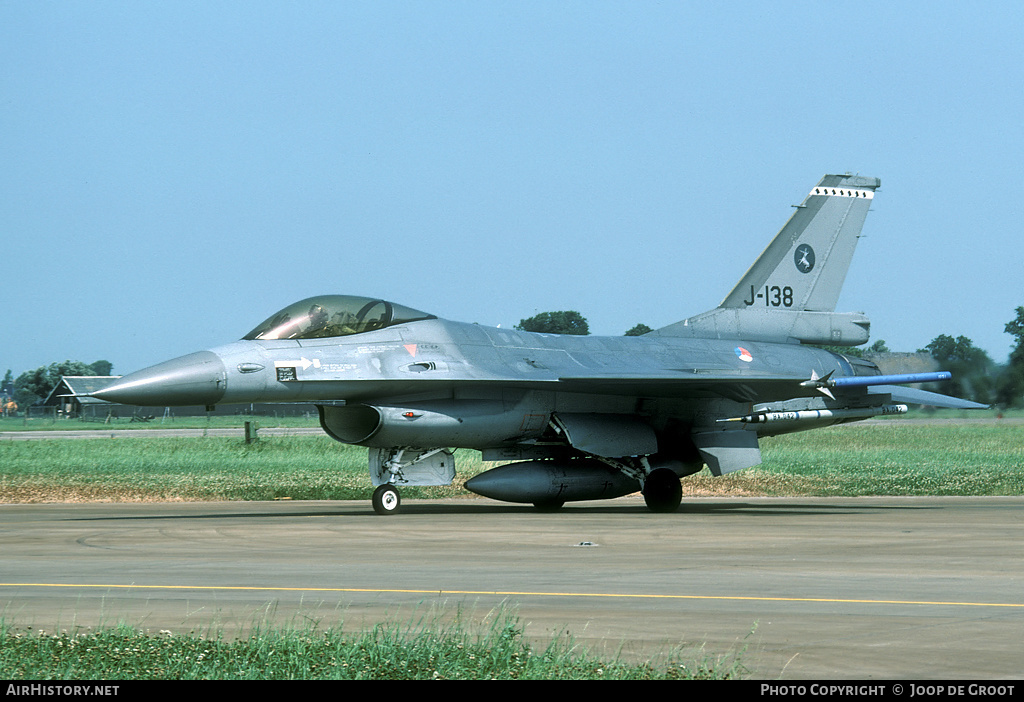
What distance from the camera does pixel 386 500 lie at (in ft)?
60.4

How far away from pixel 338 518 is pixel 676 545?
605 centimetres

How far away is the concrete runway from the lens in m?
6.98

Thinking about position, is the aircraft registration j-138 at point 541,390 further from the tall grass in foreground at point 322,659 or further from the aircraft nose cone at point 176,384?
the tall grass in foreground at point 322,659

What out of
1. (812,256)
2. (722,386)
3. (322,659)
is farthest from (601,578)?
(812,256)

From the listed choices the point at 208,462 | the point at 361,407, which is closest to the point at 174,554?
the point at 361,407

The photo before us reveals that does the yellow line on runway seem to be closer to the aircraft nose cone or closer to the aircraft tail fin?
the aircraft nose cone

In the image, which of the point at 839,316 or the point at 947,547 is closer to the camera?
the point at 947,547

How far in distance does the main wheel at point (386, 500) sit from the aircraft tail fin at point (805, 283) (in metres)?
6.47

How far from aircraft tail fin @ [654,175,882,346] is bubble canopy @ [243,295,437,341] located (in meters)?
5.98

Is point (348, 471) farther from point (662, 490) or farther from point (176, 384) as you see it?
point (176, 384)

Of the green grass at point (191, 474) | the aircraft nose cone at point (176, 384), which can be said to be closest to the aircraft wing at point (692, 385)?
the aircraft nose cone at point (176, 384)

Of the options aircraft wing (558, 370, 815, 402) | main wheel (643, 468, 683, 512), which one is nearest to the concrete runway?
main wheel (643, 468, 683, 512)
